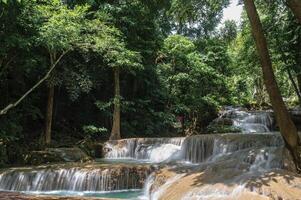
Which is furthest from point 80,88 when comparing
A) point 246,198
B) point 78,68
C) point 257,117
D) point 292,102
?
point 292,102

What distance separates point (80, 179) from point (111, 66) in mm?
6964

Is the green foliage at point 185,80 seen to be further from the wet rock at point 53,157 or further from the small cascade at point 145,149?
the wet rock at point 53,157

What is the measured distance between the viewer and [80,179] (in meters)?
11.8

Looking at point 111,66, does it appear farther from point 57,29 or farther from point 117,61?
point 57,29

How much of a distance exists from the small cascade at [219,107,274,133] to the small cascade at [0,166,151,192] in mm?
10790

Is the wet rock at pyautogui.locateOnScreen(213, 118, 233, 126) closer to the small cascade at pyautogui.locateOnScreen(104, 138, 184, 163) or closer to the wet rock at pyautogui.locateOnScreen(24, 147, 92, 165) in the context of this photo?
the small cascade at pyautogui.locateOnScreen(104, 138, 184, 163)

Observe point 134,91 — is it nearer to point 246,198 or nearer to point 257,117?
point 257,117

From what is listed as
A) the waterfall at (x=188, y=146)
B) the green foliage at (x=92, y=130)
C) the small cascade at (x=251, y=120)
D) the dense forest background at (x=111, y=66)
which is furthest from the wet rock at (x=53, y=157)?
the small cascade at (x=251, y=120)

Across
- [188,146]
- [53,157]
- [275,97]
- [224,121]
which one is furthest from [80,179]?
[224,121]

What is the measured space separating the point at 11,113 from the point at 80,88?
3110 mm

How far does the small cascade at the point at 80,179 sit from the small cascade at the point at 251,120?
10.8m

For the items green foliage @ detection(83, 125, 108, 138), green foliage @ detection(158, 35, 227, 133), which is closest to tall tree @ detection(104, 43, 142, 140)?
green foliage @ detection(83, 125, 108, 138)

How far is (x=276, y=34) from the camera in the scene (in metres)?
Result: 16.7

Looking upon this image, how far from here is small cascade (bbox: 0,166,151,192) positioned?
1168cm
